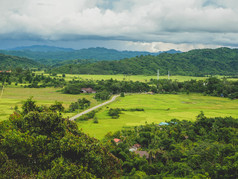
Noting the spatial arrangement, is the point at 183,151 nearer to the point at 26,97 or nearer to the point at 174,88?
the point at 26,97

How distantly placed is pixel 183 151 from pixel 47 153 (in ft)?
60.0

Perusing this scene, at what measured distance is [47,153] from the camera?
15.7 metres

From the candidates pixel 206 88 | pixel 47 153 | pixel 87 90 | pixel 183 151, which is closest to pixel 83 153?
pixel 47 153

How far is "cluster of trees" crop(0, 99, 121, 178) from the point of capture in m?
14.1

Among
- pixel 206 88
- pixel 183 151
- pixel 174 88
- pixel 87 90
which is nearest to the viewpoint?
pixel 183 151

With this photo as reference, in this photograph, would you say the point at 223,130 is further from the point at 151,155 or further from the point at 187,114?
the point at 187,114

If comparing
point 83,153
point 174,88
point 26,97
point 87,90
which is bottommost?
point 26,97

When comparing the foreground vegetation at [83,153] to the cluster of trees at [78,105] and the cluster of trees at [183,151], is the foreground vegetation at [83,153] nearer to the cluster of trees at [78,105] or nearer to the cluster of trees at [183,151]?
the cluster of trees at [183,151]

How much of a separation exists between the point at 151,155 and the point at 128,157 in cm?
341

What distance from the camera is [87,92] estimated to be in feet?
300

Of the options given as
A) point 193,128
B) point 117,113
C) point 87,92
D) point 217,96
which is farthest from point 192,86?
point 193,128

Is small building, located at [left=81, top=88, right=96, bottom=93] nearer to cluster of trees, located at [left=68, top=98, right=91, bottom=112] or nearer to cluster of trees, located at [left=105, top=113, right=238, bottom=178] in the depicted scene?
cluster of trees, located at [left=68, top=98, right=91, bottom=112]

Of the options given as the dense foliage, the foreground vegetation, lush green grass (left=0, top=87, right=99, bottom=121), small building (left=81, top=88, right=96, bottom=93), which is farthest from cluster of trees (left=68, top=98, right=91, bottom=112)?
small building (left=81, top=88, right=96, bottom=93)

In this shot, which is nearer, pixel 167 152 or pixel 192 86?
pixel 167 152
